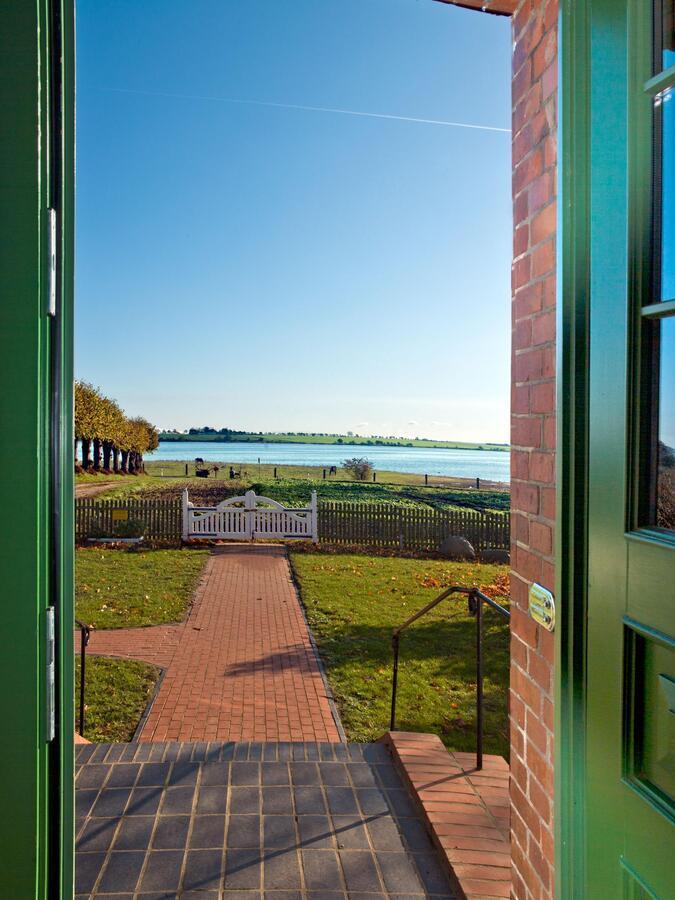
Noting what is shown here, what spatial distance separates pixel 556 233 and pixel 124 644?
263 inches

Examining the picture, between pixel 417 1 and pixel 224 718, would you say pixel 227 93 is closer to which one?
pixel 417 1

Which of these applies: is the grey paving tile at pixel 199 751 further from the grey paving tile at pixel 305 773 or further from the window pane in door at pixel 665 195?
the window pane in door at pixel 665 195

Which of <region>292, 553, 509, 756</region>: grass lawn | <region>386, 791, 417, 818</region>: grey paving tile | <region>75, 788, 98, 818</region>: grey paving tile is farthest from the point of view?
<region>292, 553, 509, 756</region>: grass lawn

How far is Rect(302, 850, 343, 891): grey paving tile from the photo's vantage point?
235 centimetres

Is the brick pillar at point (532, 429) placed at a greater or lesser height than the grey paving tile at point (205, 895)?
greater

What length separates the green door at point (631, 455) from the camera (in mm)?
1064

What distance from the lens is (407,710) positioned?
5109mm

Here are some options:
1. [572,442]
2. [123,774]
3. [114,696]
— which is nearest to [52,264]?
[572,442]

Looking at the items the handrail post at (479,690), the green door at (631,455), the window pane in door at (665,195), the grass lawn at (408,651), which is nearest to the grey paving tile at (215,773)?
the handrail post at (479,690)

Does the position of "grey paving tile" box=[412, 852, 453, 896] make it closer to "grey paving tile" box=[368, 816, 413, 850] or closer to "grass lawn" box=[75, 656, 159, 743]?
"grey paving tile" box=[368, 816, 413, 850]

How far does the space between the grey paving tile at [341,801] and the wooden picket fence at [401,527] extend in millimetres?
11281

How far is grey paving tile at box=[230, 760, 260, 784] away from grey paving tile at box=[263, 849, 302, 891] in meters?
0.62

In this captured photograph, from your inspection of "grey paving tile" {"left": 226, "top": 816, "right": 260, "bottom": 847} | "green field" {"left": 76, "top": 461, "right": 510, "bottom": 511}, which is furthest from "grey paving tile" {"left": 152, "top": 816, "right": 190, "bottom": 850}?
"green field" {"left": 76, "top": 461, "right": 510, "bottom": 511}

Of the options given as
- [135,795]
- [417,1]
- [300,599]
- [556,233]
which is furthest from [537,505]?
[300,599]
